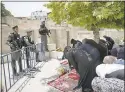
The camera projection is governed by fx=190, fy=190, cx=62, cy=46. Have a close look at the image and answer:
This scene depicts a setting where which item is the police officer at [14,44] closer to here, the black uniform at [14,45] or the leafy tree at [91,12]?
the black uniform at [14,45]

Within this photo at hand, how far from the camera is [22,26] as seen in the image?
1700 cm

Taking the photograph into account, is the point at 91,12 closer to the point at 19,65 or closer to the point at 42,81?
the point at 42,81

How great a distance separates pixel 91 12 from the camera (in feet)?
12.7

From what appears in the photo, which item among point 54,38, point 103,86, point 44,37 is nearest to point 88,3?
point 103,86

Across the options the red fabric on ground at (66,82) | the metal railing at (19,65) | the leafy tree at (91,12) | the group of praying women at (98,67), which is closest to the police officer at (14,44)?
the metal railing at (19,65)

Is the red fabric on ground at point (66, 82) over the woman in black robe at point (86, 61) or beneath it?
beneath

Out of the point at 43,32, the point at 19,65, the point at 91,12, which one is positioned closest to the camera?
the point at 91,12

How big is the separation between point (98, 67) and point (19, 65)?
3.22m

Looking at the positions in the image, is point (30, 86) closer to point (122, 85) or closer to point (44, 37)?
point (122, 85)

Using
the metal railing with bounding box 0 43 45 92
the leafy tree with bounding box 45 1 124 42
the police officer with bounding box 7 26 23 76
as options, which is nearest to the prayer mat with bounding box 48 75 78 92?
the metal railing with bounding box 0 43 45 92

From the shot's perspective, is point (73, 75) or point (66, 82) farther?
point (73, 75)

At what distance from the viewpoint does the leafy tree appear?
3.46 meters

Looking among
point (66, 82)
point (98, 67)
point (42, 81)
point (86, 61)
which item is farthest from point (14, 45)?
point (98, 67)

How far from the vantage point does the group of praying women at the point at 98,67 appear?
10.2ft
